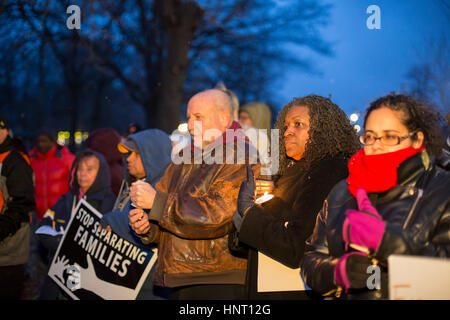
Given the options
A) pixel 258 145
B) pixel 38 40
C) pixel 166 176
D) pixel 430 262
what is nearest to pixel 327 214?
pixel 430 262

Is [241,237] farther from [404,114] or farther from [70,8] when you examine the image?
[70,8]

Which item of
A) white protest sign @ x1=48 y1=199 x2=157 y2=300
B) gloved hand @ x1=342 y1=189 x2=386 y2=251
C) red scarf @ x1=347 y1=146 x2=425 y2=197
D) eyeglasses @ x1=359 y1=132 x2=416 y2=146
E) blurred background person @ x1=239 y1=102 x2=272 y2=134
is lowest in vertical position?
white protest sign @ x1=48 y1=199 x2=157 y2=300

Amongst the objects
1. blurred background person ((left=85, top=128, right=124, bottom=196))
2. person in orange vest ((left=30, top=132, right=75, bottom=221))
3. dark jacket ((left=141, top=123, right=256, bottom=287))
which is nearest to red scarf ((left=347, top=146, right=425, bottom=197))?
dark jacket ((left=141, top=123, right=256, bottom=287))

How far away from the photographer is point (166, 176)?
3174 millimetres

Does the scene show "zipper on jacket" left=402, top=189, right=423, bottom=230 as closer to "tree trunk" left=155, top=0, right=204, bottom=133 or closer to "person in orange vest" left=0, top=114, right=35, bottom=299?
"person in orange vest" left=0, top=114, right=35, bottom=299

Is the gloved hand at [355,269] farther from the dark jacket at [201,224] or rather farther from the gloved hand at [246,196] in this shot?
the dark jacket at [201,224]

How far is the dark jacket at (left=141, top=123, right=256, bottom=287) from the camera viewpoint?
8.97ft

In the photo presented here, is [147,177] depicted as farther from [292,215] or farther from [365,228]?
[365,228]

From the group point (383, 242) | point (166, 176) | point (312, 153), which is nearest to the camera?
point (383, 242)

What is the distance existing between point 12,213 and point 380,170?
318 cm

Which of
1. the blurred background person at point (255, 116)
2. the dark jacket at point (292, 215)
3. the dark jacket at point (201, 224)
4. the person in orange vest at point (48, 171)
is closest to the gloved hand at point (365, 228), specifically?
the dark jacket at point (292, 215)

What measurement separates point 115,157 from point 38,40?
190 cm

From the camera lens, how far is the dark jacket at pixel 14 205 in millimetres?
3785

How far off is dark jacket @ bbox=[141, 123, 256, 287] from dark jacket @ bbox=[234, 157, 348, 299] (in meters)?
0.35
